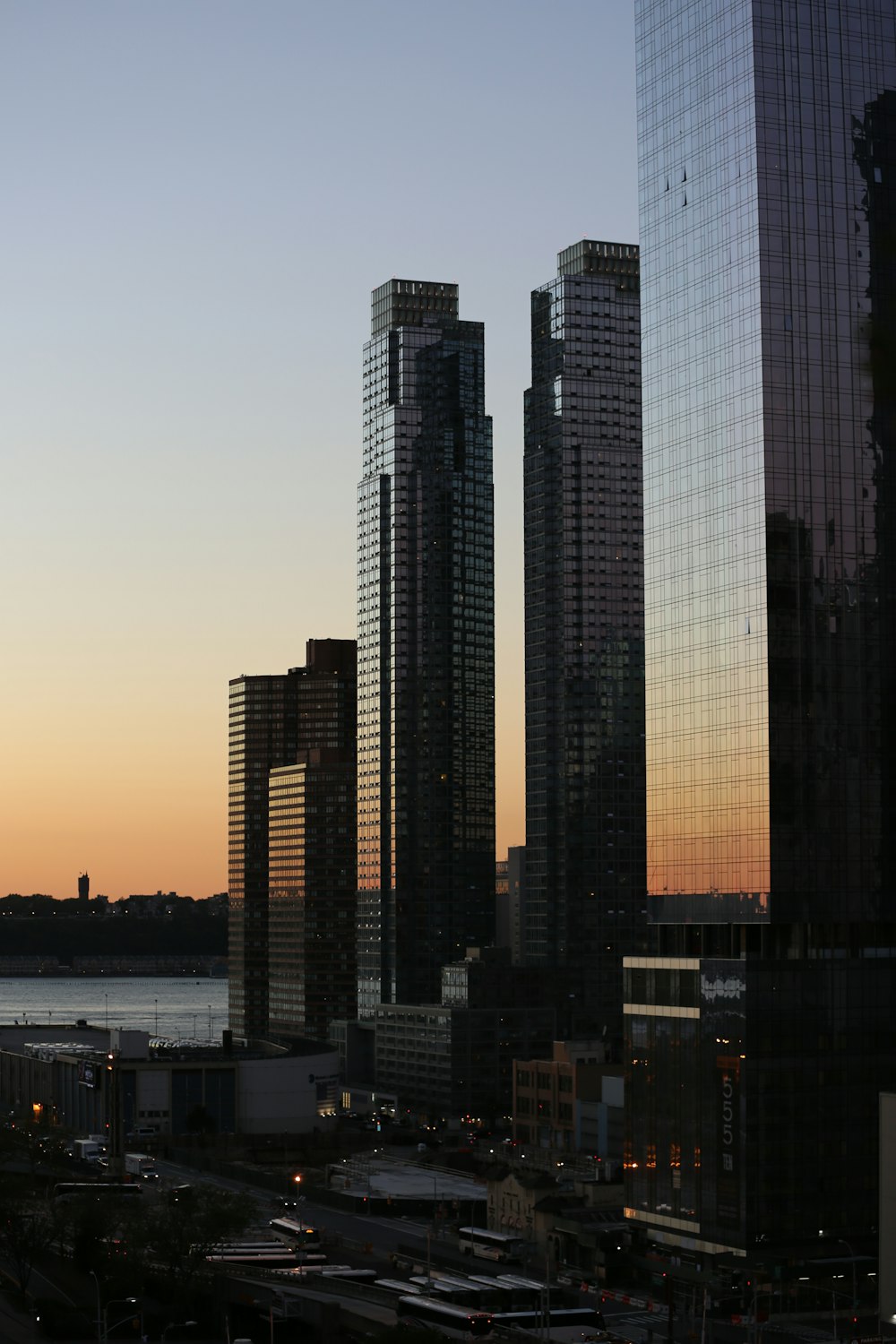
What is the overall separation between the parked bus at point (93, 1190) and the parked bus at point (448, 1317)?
1805 inches

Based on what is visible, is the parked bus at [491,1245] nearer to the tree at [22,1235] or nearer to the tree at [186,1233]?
the tree at [186,1233]

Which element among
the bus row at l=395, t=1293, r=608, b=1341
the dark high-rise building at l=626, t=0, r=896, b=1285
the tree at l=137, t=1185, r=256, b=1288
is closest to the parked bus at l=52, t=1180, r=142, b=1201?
the tree at l=137, t=1185, r=256, b=1288

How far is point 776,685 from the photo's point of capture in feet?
499

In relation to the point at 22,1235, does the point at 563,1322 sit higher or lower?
lower

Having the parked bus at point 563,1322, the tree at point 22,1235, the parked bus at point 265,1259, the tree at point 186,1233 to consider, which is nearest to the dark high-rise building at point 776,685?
the parked bus at point 563,1322

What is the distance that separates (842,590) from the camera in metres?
155

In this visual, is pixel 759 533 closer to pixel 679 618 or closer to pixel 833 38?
pixel 679 618

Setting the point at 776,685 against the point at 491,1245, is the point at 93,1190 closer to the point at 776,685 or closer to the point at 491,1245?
the point at 491,1245

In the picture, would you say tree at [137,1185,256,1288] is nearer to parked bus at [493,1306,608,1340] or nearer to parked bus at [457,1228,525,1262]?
parked bus at [493,1306,608,1340]

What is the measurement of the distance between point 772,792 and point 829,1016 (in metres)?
17.9

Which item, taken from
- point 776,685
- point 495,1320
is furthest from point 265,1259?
point 776,685

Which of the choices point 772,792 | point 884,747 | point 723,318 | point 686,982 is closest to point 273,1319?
point 686,982

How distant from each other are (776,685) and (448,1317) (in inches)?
2245

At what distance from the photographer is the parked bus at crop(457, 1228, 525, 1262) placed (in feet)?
525
